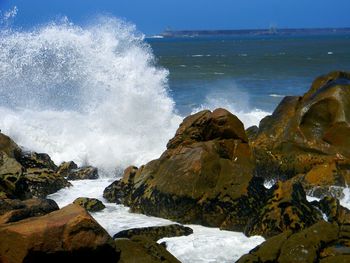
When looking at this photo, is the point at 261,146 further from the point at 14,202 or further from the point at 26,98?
the point at 26,98

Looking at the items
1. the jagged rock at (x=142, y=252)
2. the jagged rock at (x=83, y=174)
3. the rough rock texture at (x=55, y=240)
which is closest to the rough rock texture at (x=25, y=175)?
the jagged rock at (x=83, y=174)

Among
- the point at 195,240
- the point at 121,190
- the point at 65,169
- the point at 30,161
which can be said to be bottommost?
the point at 195,240

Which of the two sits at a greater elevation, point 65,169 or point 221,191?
point 65,169

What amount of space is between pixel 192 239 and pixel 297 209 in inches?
52.3

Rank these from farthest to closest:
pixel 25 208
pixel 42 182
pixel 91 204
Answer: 1. pixel 42 182
2. pixel 91 204
3. pixel 25 208

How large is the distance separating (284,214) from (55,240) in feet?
9.96

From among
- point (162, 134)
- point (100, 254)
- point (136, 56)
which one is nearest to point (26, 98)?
point (136, 56)

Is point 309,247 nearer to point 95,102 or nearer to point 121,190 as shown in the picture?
point 121,190

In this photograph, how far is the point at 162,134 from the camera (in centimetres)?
1448

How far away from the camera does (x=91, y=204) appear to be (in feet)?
28.8

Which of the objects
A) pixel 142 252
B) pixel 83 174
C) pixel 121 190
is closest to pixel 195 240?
pixel 142 252

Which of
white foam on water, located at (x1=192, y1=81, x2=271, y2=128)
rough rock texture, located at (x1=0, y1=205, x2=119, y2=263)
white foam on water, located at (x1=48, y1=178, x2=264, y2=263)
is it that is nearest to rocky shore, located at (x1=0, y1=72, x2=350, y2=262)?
rough rock texture, located at (x1=0, y1=205, x2=119, y2=263)

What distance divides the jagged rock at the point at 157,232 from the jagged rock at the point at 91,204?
5.63 ft

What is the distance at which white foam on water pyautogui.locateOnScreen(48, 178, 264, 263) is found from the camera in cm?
653
